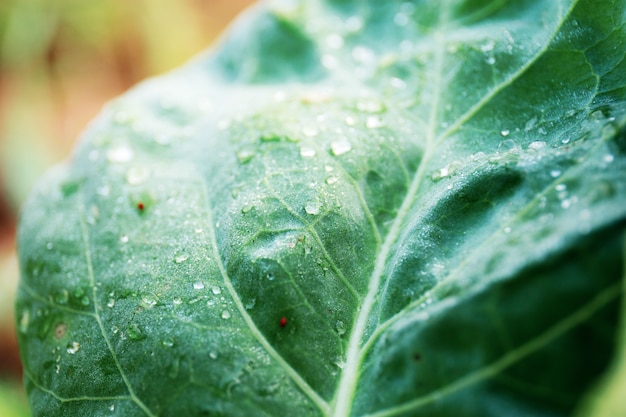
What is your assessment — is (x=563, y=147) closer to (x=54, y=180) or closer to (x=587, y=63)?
(x=587, y=63)

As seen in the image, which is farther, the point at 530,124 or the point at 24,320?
the point at 24,320

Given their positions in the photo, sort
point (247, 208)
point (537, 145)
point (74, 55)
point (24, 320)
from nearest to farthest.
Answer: point (537, 145), point (247, 208), point (24, 320), point (74, 55)

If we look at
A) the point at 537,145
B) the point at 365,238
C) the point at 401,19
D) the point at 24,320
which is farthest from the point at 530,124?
the point at 24,320

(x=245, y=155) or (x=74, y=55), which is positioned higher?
(x=74, y=55)

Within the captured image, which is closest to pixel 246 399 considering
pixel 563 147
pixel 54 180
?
pixel 563 147

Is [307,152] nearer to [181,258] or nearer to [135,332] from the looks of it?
[181,258]

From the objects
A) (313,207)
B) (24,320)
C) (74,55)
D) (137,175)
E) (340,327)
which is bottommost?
(340,327)

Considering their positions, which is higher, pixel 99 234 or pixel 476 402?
pixel 99 234
